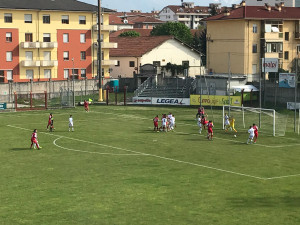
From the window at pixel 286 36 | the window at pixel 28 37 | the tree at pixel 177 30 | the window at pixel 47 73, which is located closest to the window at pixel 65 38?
the window at pixel 47 73

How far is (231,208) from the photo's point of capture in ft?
109

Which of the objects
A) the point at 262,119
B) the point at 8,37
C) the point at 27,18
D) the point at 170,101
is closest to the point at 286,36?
the point at 170,101

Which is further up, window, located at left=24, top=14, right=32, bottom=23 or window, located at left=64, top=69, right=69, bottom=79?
window, located at left=24, top=14, right=32, bottom=23

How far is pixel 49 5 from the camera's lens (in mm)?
106812

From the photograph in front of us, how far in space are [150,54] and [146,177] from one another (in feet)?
274

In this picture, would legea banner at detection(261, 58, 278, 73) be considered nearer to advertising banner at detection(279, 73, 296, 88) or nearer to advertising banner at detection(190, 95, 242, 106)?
advertising banner at detection(279, 73, 296, 88)

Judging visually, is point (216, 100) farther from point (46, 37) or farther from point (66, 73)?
point (46, 37)

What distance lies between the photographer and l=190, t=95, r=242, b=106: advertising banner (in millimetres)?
82875

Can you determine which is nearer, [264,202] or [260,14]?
[264,202]

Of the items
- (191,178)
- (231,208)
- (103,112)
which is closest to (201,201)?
(231,208)

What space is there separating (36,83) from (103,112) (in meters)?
19.4

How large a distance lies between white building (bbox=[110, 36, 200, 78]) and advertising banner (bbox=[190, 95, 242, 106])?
35.9 m

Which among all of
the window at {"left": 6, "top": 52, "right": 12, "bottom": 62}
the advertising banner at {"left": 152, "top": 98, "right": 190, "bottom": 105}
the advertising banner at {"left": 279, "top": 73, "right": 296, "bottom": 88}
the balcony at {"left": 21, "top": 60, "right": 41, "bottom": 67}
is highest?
the window at {"left": 6, "top": 52, "right": 12, "bottom": 62}

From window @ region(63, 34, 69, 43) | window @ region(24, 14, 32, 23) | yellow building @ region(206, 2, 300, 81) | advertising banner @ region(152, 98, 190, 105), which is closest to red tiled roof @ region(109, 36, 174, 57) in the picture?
yellow building @ region(206, 2, 300, 81)
